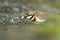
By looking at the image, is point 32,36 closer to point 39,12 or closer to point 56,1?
point 39,12

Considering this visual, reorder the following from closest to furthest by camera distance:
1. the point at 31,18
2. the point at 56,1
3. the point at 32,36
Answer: the point at 32,36 < the point at 31,18 < the point at 56,1

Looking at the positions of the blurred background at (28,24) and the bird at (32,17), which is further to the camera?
the bird at (32,17)

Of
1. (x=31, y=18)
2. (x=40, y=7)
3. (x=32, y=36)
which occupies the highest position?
(x=40, y=7)

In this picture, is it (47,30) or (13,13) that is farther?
(13,13)

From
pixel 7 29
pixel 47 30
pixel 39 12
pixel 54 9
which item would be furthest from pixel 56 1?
pixel 7 29

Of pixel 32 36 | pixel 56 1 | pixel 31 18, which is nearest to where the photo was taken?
pixel 32 36

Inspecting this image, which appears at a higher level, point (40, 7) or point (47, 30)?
point (40, 7)

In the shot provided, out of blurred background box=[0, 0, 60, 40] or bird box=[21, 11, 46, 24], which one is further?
bird box=[21, 11, 46, 24]
